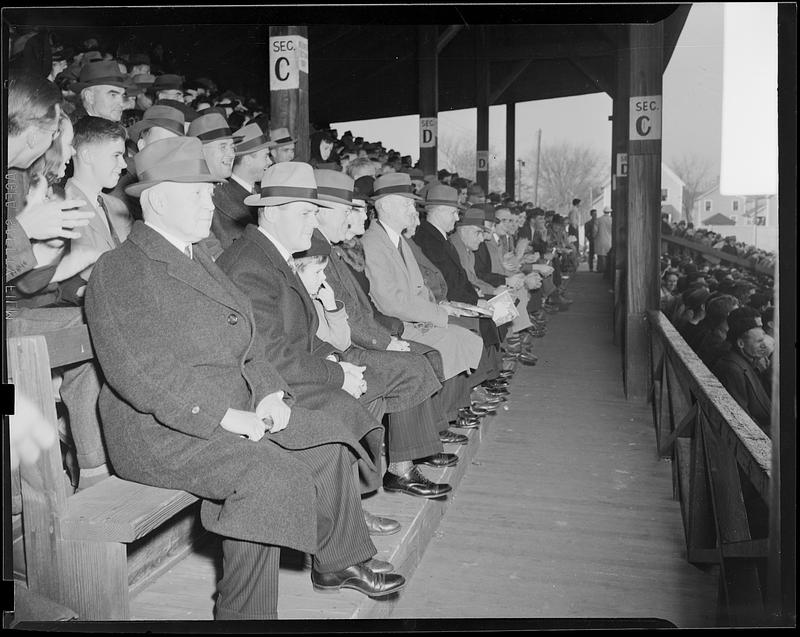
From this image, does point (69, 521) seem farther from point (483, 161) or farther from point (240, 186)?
point (483, 161)

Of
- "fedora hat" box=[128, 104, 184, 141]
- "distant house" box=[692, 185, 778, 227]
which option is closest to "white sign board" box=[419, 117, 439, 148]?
"distant house" box=[692, 185, 778, 227]

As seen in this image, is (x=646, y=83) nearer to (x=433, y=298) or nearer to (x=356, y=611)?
(x=433, y=298)

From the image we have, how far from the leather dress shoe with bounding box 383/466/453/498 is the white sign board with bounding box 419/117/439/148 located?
5750mm

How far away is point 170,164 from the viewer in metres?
2.31

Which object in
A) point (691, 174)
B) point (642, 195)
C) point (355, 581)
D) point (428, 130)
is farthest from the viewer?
point (428, 130)

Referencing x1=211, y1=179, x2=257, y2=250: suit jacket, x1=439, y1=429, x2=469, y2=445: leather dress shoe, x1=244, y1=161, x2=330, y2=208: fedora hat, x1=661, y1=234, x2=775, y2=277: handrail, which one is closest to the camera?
x1=244, y1=161, x2=330, y2=208: fedora hat

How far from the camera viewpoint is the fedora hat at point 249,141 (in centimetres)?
377

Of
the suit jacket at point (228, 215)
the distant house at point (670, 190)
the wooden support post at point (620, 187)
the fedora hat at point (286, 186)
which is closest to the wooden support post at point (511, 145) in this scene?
the wooden support post at point (620, 187)

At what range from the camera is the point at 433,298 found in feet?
14.8

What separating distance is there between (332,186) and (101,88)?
109 centimetres

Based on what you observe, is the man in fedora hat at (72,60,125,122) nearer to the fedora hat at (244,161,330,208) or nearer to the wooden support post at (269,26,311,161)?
the wooden support post at (269,26,311,161)

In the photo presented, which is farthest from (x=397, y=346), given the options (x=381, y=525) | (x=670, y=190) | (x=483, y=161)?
(x=483, y=161)

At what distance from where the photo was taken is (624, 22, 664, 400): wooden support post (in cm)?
566

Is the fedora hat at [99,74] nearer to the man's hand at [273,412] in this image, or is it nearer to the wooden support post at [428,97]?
the man's hand at [273,412]
